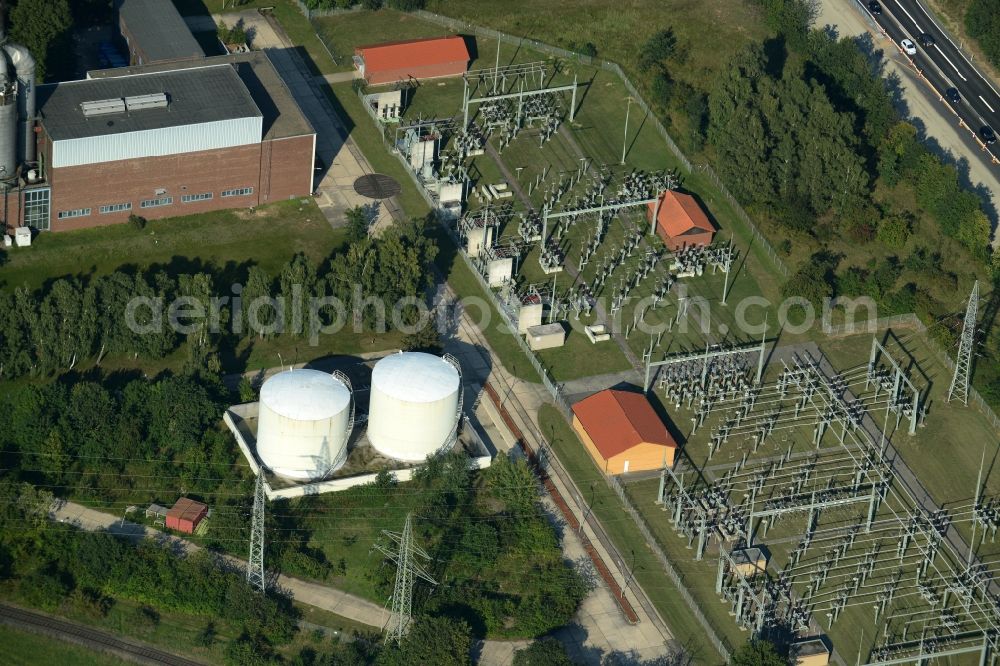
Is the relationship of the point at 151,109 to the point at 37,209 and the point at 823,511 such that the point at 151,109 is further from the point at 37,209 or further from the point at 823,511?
the point at 823,511

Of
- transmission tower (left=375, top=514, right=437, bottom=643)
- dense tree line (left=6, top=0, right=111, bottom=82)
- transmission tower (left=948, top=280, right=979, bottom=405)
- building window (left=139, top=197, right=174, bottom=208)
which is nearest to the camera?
transmission tower (left=375, top=514, right=437, bottom=643)

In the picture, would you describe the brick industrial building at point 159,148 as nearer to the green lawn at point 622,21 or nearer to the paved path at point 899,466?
the green lawn at point 622,21

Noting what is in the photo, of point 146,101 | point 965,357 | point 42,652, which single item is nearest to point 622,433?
point 965,357

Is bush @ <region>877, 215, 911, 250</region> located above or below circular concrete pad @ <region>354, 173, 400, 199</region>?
above

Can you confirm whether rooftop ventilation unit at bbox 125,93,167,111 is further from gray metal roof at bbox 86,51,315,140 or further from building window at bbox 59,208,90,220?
building window at bbox 59,208,90,220

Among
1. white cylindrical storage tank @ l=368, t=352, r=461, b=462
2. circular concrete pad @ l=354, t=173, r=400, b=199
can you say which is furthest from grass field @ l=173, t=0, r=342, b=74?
white cylindrical storage tank @ l=368, t=352, r=461, b=462

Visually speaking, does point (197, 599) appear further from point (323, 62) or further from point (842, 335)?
point (323, 62)
